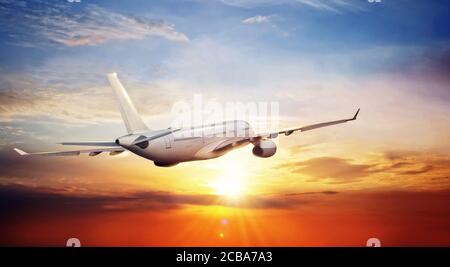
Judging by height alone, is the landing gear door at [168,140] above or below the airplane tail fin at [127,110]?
below

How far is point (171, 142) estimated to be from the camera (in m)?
38.2

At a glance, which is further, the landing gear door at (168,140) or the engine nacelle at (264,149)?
the engine nacelle at (264,149)

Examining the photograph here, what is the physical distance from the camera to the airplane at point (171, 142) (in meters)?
36.8

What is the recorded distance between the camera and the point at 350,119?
3828 centimetres

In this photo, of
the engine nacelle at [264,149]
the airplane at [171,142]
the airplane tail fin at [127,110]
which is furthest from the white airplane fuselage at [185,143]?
the airplane tail fin at [127,110]

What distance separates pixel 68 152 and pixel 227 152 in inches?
475

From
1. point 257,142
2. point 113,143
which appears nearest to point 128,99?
point 113,143

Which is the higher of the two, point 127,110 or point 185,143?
point 127,110

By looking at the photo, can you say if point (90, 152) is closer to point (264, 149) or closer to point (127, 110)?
point (127, 110)

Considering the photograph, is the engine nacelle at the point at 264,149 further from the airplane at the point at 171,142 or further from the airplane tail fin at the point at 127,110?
the airplane tail fin at the point at 127,110

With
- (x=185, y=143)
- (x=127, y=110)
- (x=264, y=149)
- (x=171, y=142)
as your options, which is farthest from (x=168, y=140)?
(x=264, y=149)

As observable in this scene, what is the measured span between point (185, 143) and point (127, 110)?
5.01 m
